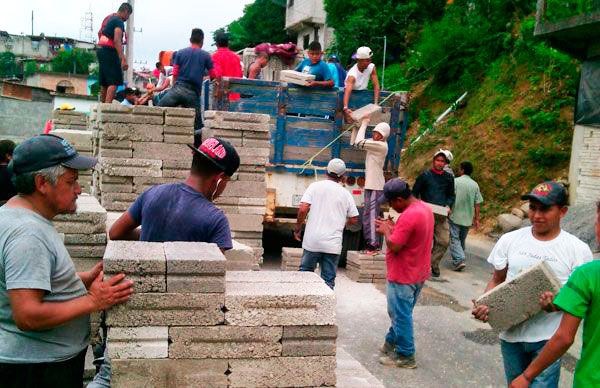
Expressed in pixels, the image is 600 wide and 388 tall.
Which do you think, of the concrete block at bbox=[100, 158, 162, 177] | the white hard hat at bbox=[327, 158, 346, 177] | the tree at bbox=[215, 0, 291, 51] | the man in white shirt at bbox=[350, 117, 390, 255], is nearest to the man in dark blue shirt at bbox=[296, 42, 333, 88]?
the man in white shirt at bbox=[350, 117, 390, 255]

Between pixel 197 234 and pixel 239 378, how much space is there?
857 millimetres

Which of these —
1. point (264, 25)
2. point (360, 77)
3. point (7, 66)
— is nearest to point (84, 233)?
point (360, 77)

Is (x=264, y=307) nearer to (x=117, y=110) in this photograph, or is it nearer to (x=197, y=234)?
(x=197, y=234)

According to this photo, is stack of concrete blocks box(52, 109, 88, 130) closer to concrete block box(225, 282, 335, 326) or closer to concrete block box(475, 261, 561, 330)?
concrete block box(225, 282, 335, 326)

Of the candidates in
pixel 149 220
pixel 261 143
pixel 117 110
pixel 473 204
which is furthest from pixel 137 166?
pixel 473 204

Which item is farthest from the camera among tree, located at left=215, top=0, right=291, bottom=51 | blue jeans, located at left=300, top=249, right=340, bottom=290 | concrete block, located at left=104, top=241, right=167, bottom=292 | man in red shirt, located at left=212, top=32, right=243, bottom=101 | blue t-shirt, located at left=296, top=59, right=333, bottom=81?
tree, located at left=215, top=0, right=291, bottom=51

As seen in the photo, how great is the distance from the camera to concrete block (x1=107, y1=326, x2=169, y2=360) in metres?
2.89

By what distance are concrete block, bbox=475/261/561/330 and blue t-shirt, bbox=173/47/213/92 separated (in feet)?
18.4

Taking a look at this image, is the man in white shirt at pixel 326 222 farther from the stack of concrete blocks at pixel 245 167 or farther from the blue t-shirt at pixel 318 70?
the blue t-shirt at pixel 318 70

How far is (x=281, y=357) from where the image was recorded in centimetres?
312

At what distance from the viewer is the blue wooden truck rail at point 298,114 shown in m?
9.38

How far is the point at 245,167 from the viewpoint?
7.93m

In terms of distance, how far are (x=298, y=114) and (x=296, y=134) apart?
0.34 meters

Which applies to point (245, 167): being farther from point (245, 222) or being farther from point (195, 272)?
point (195, 272)
